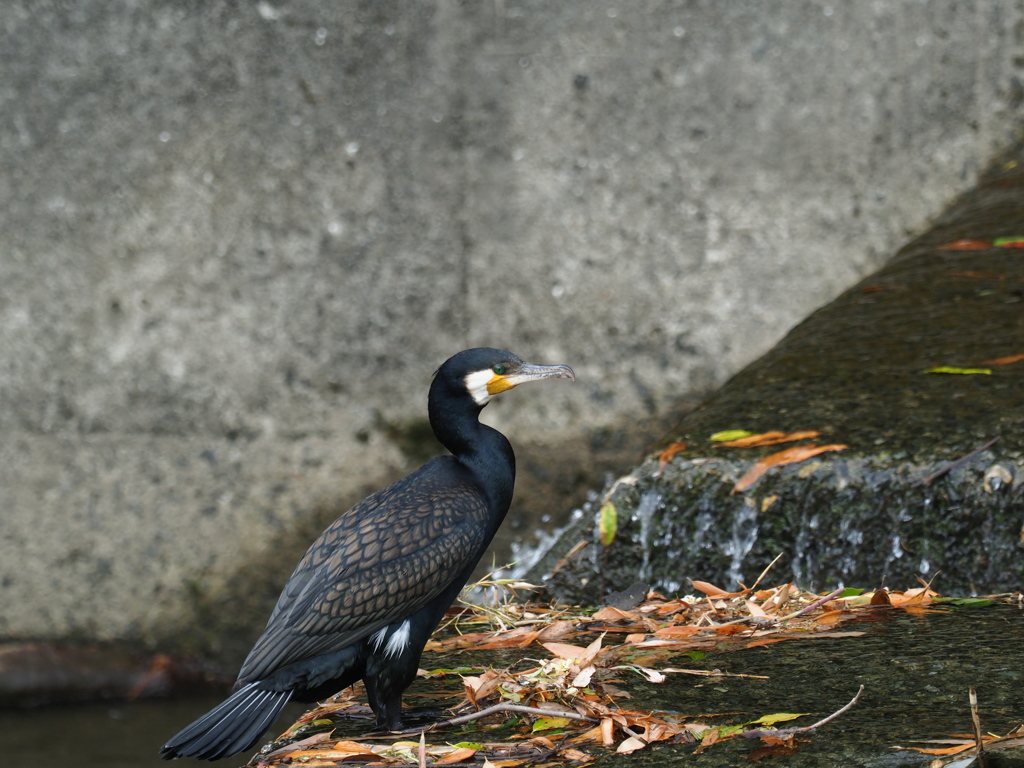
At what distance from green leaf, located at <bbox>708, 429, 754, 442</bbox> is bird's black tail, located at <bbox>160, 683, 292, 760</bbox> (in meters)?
1.89

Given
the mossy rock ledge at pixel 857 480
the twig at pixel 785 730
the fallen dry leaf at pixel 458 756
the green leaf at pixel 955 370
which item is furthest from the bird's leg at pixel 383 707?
the green leaf at pixel 955 370

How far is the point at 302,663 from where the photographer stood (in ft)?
7.36

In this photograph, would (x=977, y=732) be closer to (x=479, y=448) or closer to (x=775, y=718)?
(x=775, y=718)

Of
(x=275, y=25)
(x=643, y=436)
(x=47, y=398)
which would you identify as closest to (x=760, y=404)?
(x=643, y=436)

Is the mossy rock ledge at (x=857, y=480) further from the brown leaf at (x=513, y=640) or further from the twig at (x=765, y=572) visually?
the brown leaf at (x=513, y=640)

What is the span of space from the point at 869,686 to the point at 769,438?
4.79 ft

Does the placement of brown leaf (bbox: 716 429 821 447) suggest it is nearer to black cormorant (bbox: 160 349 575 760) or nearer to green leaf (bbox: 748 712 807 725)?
black cormorant (bbox: 160 349 575 760)

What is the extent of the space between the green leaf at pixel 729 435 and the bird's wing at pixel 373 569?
4.44ft

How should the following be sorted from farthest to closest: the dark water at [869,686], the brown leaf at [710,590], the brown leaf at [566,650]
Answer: the brown leaf at [710,590]
the brown leaf at [566,650]
the dark water at [869,686]

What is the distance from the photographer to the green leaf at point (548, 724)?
83.2 inches

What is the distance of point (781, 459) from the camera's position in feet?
11.1

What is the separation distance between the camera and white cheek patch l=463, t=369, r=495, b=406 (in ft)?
8.76

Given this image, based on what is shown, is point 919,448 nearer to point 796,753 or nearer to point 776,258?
point 796,753

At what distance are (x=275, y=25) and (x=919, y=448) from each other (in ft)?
11.5
